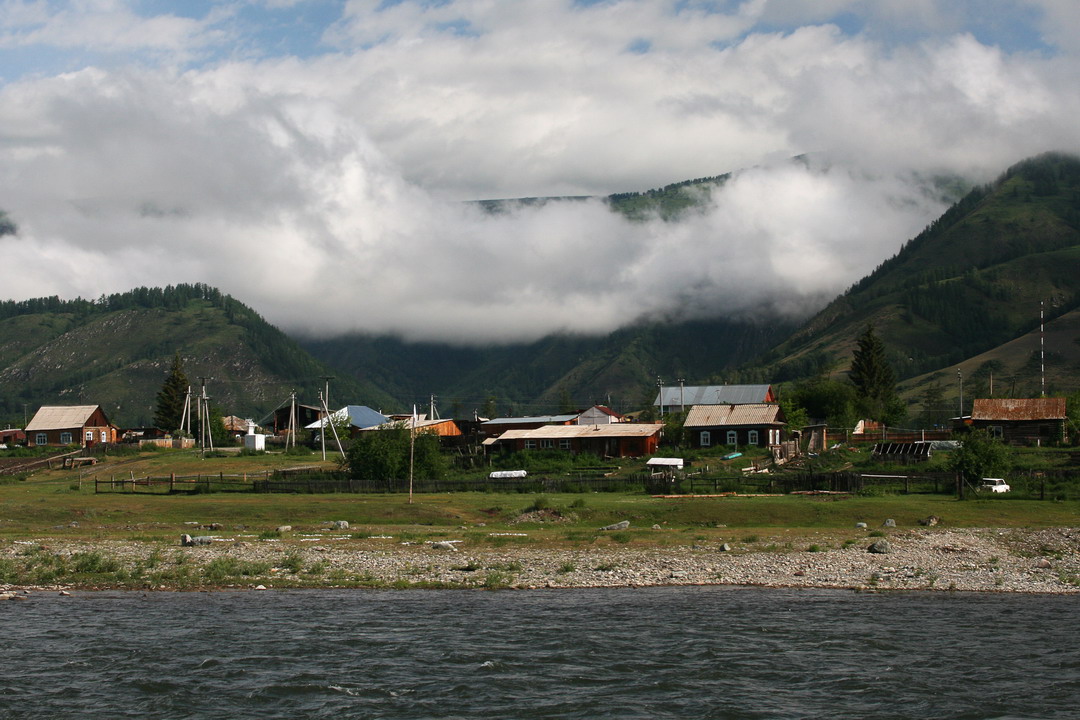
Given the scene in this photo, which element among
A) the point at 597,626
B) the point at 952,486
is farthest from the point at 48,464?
the point at 597,626

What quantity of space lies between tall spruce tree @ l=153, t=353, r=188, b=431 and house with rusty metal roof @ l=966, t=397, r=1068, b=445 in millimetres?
111054

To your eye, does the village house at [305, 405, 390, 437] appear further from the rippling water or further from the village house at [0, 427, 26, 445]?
the rippling water

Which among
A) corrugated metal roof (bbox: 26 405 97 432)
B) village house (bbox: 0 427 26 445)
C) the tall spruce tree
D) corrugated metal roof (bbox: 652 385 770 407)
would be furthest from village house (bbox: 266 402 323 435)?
corrugated metal roof (bbox: 652 385 770 407)

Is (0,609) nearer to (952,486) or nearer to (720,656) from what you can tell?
(720,656)

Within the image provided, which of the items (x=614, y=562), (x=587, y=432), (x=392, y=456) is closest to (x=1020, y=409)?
(x=587, y=432)

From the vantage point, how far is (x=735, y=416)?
12019 cm

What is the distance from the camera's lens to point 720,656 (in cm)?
3027

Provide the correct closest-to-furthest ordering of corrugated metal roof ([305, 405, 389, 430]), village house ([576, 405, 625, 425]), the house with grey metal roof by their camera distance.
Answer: corrugated metal roof ([305, 405, 389, 430])
village house ([576, 405, 625, 425])
the house with grey metal roof

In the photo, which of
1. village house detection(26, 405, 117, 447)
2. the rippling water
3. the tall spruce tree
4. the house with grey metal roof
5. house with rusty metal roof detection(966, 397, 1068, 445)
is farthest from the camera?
the house with grey metal roof

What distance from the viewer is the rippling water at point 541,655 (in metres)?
25.9

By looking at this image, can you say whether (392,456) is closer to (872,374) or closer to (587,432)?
(587,432)

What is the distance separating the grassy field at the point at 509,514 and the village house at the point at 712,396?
98958 mm

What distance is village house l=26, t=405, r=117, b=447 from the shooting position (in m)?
157

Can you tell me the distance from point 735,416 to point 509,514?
58901 mm
